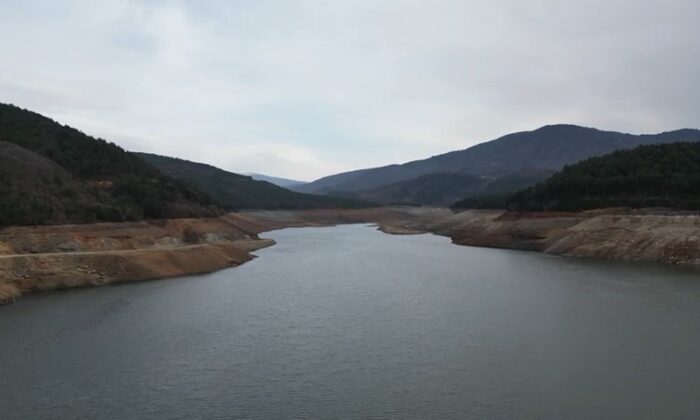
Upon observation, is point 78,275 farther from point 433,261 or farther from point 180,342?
point 433,261

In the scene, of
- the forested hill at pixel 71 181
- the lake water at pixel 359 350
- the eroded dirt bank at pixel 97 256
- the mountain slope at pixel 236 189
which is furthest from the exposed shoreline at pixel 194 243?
the mountain slope at pixel 236 189

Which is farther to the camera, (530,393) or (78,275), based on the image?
(78,275)

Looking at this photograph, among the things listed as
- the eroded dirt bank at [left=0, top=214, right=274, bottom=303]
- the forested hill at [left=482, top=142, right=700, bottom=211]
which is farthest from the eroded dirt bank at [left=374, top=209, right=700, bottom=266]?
the eroded dirt bank at [left=0, top=214, right=274, bottom=303]

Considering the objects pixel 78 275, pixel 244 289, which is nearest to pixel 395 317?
pixel 244 289

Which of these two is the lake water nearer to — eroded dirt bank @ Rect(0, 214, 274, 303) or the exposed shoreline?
eroded dirt bank @ Rect(0, 214, 274, 303)

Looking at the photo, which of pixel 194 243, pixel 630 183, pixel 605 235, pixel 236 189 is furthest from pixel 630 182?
pixel 236 189

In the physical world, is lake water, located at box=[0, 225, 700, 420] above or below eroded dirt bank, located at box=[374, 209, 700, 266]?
below

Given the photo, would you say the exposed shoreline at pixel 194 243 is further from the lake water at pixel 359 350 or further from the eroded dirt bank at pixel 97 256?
the lake water at pixel 359 350
